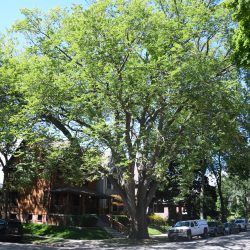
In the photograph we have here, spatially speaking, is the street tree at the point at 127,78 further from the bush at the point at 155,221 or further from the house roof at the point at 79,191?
the bush at the point at 155,221

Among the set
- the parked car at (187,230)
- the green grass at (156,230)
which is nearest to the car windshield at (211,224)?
the parked car at (187,230)

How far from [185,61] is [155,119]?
6.83 m

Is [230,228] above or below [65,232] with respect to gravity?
above

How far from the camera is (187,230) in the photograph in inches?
1296

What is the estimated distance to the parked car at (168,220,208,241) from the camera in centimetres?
3275

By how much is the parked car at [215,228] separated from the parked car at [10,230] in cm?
1827

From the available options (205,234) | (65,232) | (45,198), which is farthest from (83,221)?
(205,234)

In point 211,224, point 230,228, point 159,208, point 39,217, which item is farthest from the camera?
point 159,208

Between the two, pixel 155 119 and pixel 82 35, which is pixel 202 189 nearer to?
pixel 155 119

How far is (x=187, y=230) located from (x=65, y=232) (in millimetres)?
10837

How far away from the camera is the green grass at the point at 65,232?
34094 millimetres

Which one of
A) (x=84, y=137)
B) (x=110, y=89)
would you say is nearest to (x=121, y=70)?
(x=110, y=89)

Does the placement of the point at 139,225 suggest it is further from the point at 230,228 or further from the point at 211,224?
the point at 230,228

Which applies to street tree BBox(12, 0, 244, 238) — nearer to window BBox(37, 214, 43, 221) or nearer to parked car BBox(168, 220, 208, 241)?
parked car BBox(168, 220, 208, 241)
